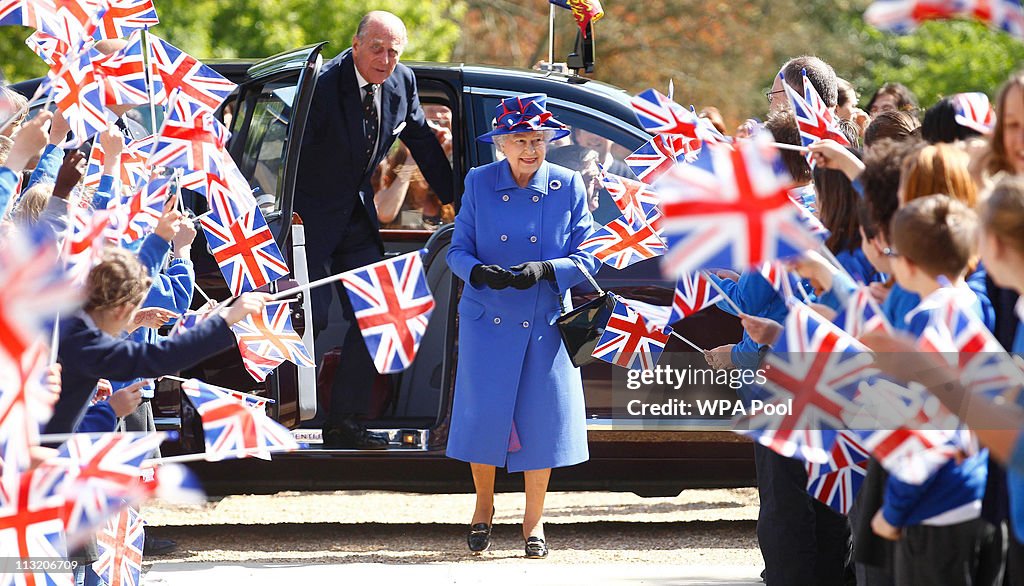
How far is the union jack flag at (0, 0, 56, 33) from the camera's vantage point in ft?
16.4

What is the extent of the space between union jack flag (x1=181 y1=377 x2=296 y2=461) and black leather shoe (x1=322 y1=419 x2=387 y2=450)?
2242 millimetres

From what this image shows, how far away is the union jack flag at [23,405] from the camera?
11.3 feet

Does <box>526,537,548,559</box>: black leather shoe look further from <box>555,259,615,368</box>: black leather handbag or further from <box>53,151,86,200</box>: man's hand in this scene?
<box>53,151,86,200</box>: man's hand

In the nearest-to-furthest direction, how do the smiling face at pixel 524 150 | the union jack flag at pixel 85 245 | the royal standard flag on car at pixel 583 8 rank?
the union jack flag at pixel 85 245 < the smiling face at pixel 524 150 < the royal standard flag on car at pixel 583 8

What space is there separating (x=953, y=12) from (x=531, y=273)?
3.21 m

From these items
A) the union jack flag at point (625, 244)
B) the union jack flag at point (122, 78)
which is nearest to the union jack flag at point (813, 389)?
the union jack flag at point (625, 244)

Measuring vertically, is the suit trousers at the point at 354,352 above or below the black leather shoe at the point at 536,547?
above

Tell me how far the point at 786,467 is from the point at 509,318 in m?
1.72

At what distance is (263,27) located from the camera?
16.1m

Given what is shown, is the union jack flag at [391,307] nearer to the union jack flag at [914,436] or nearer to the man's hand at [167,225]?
the man's hand at [167,225]

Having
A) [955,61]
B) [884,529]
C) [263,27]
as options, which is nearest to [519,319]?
[884,529]

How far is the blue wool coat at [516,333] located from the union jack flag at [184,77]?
4.12 feet

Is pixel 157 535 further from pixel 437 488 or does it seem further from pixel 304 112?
pixel 304 112

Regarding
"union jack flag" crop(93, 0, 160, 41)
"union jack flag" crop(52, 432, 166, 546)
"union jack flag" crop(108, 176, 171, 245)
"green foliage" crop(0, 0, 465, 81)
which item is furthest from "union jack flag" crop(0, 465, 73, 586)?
"green foliage" crop(0, 0, 465, 81)
